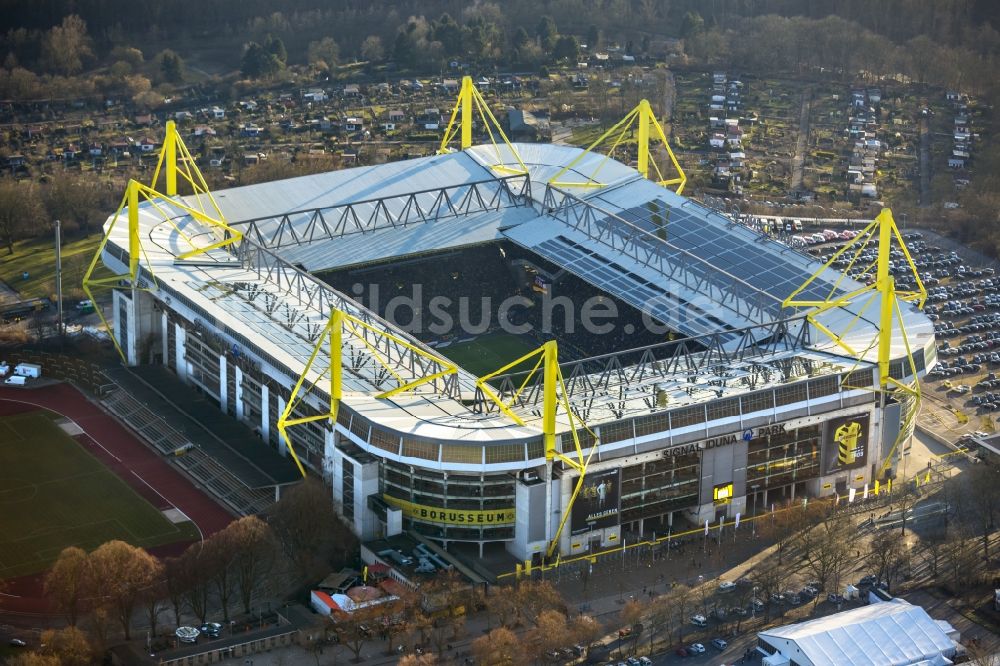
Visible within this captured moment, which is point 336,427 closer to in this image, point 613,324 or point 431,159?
point 613,324

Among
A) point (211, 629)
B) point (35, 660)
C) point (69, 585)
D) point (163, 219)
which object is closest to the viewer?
point (35, 660)

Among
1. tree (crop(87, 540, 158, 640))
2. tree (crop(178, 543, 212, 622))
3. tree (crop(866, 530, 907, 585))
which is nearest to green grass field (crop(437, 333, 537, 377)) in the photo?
tree (crop(866, 530, 907, 585))

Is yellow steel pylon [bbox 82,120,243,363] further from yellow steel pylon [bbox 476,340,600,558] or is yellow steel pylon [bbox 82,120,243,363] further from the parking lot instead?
the parking lot

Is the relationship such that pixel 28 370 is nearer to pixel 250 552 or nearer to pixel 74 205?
pixel 74 205

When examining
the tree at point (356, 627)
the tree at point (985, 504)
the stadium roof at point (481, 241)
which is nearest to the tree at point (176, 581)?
the tree at point (356, 627)

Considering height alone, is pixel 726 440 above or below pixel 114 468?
above

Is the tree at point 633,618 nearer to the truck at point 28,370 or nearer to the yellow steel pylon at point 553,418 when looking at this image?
the yellow steel pylon at point 553,418

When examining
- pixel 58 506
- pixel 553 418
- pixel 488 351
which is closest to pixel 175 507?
pixel 58 506
